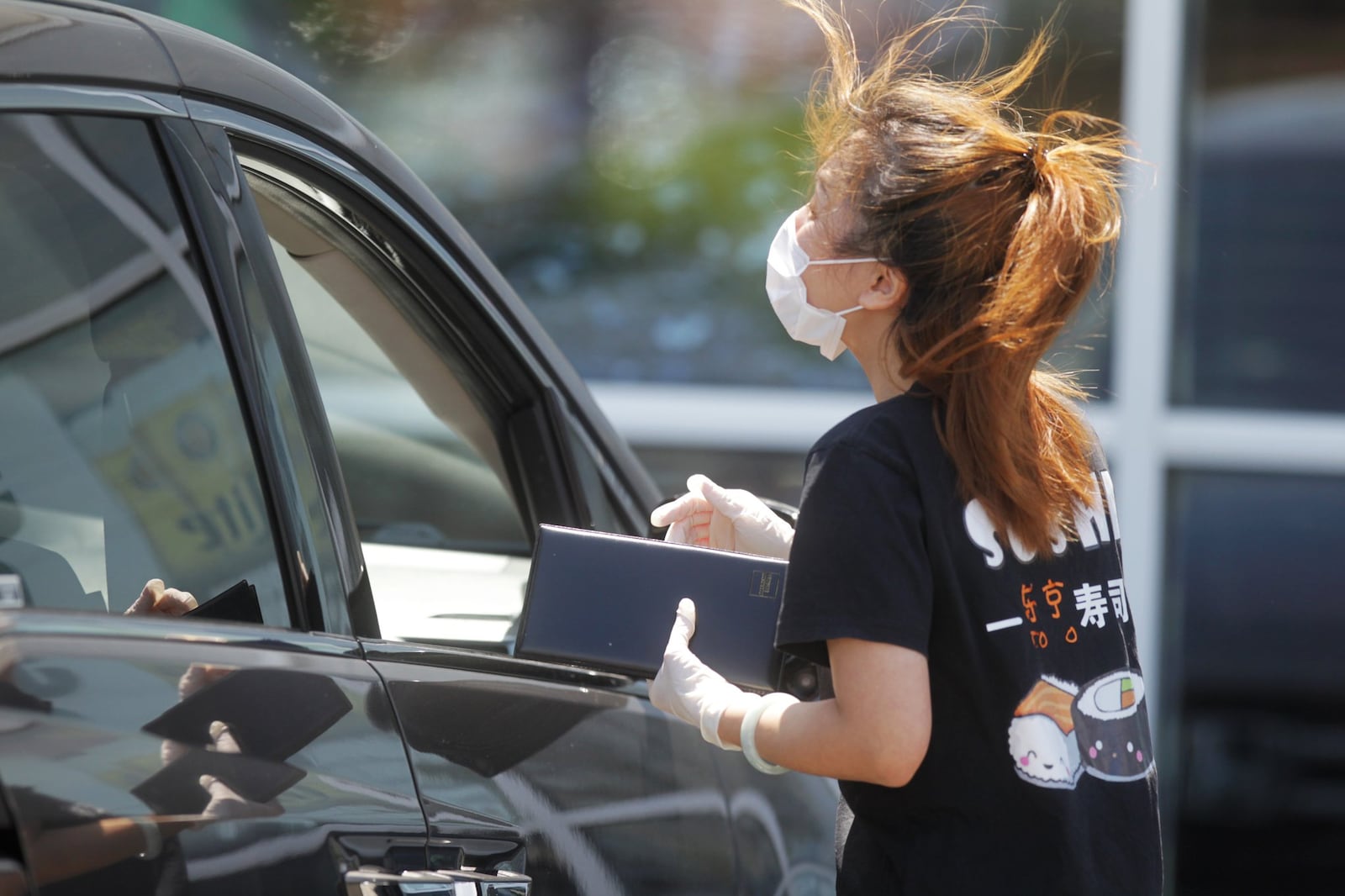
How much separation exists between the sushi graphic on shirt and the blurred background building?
3.21 meters

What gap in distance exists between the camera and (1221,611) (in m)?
4.85

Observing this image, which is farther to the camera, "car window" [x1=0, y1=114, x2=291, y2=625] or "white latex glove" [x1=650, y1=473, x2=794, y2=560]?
"white latex glove" [x1=650, y1=473, x2=794, y2=560]

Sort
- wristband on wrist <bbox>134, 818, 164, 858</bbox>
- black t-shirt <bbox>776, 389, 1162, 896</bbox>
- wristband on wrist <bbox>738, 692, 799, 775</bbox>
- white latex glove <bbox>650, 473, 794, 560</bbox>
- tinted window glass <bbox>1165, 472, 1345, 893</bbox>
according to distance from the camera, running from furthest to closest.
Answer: tinted window glass <bbox>1165, 472, 1345, 893</bbox>
white latex glove <bbox>650, 473, 794, 560</bbox>
wristband on wrist <bbox>738, 692, 799, 775</bbox>
black t-shirt <bbox>776, 389, 1162, 896</bbox>
wristband on wrist <bbox>134, 818, 164, 858</bbox>

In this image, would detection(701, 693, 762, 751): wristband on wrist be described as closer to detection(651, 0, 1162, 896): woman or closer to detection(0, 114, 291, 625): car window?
detection(651, 0, 1162, 896): woman

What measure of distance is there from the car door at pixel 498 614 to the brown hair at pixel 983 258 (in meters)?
0.61

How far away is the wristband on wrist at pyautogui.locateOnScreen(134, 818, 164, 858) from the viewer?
1.16m

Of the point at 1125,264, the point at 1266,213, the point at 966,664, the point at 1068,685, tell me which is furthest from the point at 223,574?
the point at 1266,213

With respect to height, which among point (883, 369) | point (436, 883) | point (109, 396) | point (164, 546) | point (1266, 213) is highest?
point (1266, 213)

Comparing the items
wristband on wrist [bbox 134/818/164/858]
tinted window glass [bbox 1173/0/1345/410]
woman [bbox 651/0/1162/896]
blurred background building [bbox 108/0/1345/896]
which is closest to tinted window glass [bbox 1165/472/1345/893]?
blurred background building [bbox 108/0/1345/896]

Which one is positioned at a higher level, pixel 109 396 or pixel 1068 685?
pixel 109 396

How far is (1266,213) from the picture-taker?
4816 millimetres

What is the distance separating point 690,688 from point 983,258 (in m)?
0.52

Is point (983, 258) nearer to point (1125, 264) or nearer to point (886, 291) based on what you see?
point (886, 291)

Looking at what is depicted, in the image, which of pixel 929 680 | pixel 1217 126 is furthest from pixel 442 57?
pixel 929 680
